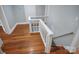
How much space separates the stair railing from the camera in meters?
1.00

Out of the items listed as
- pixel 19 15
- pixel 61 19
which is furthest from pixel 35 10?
pixel 61 19

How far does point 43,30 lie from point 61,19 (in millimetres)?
201

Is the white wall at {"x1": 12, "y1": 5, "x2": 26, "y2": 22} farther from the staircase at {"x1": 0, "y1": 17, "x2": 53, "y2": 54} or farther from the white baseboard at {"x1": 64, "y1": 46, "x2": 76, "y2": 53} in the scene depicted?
the white baseboard at {"x1": 64, "y1": 46, "x2": 76, "y2": 53}

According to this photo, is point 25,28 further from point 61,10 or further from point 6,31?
point 61,10

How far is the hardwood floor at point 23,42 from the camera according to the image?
1.05m

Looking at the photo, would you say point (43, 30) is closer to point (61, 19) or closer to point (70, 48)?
point (61, 19)

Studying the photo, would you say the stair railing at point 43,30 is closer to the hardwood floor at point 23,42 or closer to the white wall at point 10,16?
the hardwood floor at point 23,42

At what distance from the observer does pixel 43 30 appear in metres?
1.02

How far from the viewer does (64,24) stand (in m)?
1.04

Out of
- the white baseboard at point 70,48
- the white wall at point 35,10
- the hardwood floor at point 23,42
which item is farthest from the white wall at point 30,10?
the white baseboard at point 70,48

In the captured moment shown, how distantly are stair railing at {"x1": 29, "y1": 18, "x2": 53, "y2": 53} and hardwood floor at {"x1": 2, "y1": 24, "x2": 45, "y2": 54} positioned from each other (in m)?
0.04

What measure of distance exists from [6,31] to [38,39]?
0.33 metres

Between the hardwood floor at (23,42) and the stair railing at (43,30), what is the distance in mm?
43

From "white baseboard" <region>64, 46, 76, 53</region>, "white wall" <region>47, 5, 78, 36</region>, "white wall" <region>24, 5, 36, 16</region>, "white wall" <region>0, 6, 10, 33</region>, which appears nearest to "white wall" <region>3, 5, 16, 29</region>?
"white wall" <region>0, 6, 10, 33</region>
